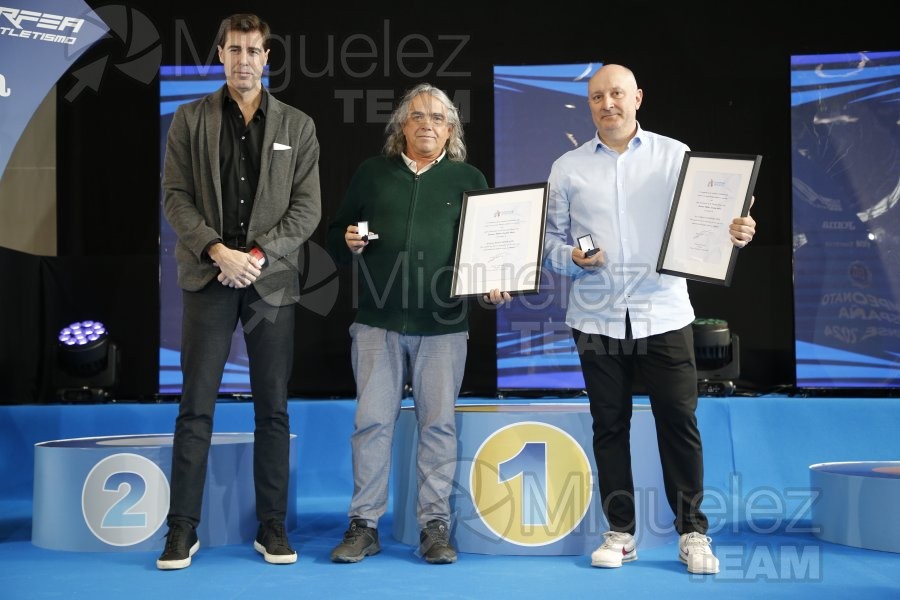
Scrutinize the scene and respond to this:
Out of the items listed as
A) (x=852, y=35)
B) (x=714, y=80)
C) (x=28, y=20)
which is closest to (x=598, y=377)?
(x=28, y=20)

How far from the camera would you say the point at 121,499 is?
3.25m

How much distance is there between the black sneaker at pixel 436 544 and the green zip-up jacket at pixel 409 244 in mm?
666

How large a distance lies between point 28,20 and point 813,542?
337 cm

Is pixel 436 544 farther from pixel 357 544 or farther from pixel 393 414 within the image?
pixel 393 414

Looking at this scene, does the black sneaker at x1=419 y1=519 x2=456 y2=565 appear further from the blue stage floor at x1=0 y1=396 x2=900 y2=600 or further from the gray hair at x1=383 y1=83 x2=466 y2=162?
the gray hair at x1=383 y1=83 x2=466 y2=162

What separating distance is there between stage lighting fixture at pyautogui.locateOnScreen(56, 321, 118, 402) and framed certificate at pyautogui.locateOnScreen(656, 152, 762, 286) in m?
3.41

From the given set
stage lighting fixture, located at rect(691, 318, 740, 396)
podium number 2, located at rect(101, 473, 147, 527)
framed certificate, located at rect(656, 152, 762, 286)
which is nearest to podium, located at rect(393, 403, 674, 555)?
framed certificate, located at rect(656, 152, 762, 286)

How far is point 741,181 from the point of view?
2.77 meters

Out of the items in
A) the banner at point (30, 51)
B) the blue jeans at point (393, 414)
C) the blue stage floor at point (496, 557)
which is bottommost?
the blue stage floor at point (496, 557)

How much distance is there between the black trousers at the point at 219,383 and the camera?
2926mm

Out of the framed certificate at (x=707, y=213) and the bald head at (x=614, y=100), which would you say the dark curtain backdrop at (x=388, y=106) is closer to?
the bald head at (x=614, y=100)

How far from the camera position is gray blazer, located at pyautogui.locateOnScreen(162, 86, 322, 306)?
295 centimetres

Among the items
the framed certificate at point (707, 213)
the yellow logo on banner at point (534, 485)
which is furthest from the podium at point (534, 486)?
the framed certificate at point (707, 213)

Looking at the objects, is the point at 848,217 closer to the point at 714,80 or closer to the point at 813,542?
the point at 714,80
